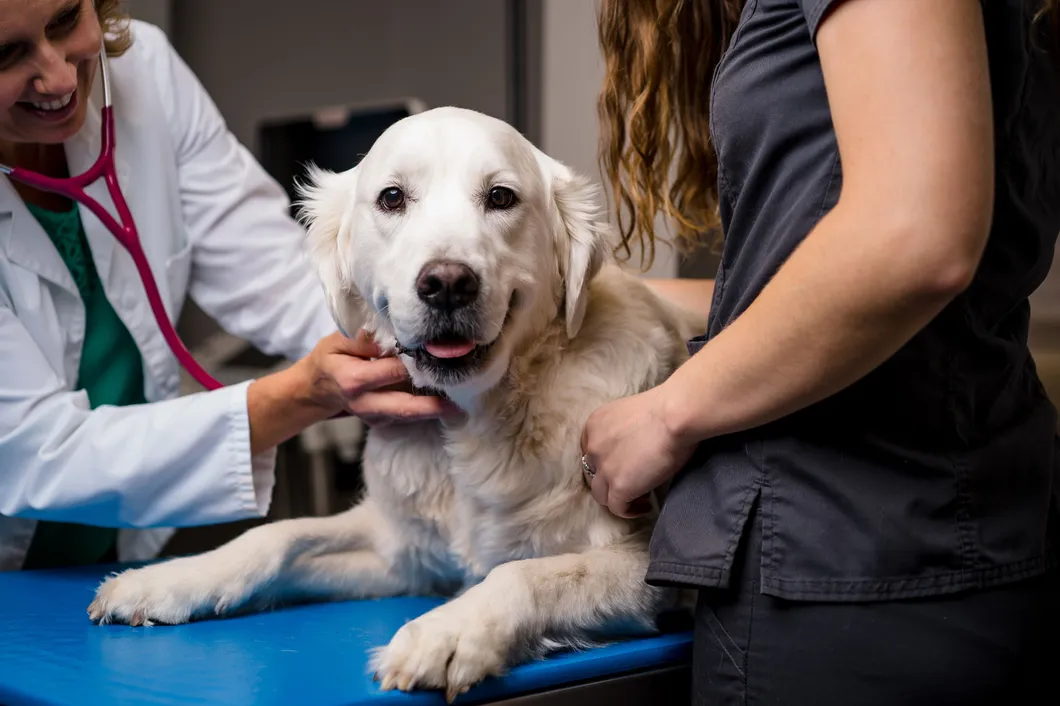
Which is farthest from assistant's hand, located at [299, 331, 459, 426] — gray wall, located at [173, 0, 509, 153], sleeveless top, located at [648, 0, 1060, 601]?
gray wall, located at [173, 0, 509, 153]

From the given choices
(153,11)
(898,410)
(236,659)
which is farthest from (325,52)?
(898,410)

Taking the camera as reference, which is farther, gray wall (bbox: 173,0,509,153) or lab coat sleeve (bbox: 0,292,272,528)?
gray wall (bbox: 173,0,509,153)

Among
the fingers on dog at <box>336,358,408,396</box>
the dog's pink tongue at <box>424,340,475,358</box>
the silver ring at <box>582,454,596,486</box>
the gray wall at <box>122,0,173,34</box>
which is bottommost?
the silver ring at <box>582,454,596,486</box>

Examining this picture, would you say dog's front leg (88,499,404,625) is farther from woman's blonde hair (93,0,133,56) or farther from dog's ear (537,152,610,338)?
woman's blonde hair (93,0,133,56)

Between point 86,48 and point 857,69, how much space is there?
3.62ft

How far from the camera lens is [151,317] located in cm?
160

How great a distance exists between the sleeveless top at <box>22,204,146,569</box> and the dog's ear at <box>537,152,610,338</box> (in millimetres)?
782

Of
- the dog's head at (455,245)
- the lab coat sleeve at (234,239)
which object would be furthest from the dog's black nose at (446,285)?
the lab coat sleeve at (234,239)

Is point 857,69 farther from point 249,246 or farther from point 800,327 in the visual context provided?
point 249,246

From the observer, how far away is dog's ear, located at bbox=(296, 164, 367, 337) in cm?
126

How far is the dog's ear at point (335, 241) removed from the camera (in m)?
1.26

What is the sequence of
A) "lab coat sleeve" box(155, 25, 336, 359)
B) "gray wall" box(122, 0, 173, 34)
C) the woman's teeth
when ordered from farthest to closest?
"gray wall" box(122, 0, 173, 34)
"lab coat sleeve" box(155, 25, 336, 359)
the woman's teeth

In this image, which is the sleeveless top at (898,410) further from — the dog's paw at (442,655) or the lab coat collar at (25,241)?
the lab coat collar at (25,241)

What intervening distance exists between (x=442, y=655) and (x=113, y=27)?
1.18m
